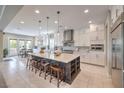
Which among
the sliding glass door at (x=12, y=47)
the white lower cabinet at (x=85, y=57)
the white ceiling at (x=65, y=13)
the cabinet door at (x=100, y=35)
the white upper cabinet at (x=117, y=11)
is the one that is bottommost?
the white lower cabinet at (x=85, y=57)

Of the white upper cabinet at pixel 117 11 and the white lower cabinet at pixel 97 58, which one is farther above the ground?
the white upper cabinet at pixel 117 11

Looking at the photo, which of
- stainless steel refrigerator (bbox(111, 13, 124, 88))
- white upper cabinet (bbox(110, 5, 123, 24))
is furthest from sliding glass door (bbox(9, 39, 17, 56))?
stainless steel refrigerator (bbox(111, 13, 124, 88))

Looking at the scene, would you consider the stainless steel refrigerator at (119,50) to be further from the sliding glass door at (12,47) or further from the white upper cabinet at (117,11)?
the sliding glass door at (12,47)

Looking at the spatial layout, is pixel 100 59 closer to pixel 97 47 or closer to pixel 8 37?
pixel 97 47

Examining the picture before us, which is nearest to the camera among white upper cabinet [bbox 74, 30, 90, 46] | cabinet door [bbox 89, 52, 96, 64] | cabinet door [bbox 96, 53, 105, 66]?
cabinet door [bbox 96, 53, 105, 66]

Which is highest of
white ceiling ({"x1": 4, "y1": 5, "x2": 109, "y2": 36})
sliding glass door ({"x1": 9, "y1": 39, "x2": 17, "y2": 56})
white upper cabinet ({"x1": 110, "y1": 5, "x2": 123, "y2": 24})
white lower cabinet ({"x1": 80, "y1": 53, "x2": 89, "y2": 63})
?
white ceiling ({"x1": 4, "y1": 5, "x2": 109, "y2": 36})

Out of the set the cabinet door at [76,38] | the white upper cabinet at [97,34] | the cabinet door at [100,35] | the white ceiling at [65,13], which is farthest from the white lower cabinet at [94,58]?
the white ceiling at [65,13]

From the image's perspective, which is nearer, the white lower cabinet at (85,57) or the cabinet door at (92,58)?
the cabinet door at (92,58)

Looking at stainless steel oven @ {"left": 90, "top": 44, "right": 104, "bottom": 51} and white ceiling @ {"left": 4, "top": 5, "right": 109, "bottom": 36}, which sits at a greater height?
white ceiling @ {"left": 4, "top": 5, "right": 109, "bottom": 36}

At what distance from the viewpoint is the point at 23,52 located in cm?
975

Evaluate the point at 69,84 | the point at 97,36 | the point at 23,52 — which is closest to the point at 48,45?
the point at 23,52

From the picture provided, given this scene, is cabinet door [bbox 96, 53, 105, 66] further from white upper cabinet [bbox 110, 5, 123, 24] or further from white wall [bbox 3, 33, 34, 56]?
white wall [bbox 3, 33, 34, 56]

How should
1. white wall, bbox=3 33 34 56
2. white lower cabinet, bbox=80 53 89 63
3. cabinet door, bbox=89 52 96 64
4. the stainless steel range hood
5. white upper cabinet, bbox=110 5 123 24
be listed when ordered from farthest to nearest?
white wall, bbox=3 33 34 56, the stainless steel range hood, white lower cabinet, bbox=80 53 89 63, cabinet door, bbox=89 52 96 64, white upper cabinet, bbox=110 5 123 24
